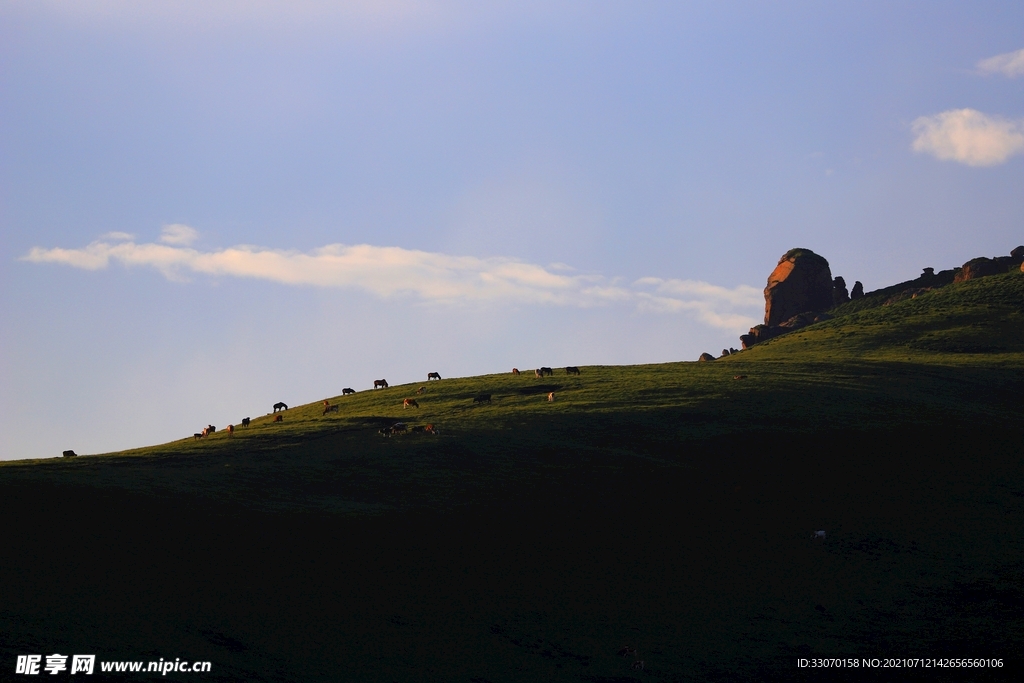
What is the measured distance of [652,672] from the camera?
44875mm

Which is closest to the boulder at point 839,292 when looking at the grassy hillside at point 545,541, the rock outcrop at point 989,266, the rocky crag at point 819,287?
the rocky crag at point 819,287

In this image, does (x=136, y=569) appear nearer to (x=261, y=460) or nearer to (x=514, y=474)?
(x=261, y=460)

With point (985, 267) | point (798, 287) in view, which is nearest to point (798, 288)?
point (798, 287)

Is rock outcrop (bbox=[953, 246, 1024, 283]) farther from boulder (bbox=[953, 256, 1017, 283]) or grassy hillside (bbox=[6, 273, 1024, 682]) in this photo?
grassy hillside (bbox=[6, 273, 1024, 682])

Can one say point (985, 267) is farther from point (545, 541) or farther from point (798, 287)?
point (545, 541)

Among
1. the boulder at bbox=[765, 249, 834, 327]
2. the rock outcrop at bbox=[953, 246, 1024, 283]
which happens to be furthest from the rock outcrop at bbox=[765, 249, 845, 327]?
the rock outcrop at bbox=[953, 246, 1024, 283]

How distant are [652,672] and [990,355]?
263 ft

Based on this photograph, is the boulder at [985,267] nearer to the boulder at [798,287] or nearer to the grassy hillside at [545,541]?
the boulder at [798,287]

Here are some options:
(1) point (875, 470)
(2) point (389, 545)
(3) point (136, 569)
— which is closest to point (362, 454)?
(2) point (389, 545)

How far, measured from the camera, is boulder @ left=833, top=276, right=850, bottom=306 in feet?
525

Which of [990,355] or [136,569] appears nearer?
[136,569]

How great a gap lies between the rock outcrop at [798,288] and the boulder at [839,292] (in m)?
0.61

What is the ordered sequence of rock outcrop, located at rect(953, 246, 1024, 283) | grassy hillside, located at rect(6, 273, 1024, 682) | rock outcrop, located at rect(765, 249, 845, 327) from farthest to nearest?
rock outcrop, located at rect(765, 249, 845, 327)
rock outcrop, located at rect(953, 246, 1024, 283)
grassy hillside, located at rect(6, 273, 1024, 682)

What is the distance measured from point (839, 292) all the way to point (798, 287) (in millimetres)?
8167
